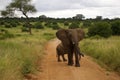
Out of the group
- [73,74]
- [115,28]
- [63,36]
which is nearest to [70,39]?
[63,36]

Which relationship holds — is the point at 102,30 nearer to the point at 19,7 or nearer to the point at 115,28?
the point at 115,28

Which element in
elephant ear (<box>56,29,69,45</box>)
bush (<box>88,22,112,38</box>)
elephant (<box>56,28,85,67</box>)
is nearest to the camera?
elephant (<box>56,28,85,67</box>)

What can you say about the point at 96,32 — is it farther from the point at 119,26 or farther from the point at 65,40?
the point at 65,40

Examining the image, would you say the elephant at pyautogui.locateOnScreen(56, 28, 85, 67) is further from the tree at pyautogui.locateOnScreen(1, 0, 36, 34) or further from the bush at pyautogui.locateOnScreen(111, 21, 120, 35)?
the tree at pyautogui.locateOnScreen(1, 0, 36, 34)

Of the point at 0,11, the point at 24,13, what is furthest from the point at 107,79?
the point at 0,11

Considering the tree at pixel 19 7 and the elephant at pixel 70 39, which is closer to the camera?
the elephant at pixel 70 39

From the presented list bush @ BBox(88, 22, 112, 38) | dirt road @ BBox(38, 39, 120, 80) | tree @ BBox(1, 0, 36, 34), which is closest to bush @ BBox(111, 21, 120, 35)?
bush @ BBox(88, 22, 112, 38)

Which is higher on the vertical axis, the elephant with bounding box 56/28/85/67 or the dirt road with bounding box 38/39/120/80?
the elephant with bounding box 56/28/85/67

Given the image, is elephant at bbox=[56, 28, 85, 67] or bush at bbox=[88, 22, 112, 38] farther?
bush at bbox=[88, 22, 112, 38]

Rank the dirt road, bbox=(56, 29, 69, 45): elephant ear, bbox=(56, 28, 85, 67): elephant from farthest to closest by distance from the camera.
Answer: bbox=(56, 29, 69, 45): elephant ear → bbox=(56, 28, 85, 67): elephant → the dirt road

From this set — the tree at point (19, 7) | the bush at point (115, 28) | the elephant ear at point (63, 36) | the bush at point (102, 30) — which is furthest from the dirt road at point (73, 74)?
the tree at point (19, 7)

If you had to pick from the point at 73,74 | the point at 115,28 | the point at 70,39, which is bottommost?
the point at 115,28

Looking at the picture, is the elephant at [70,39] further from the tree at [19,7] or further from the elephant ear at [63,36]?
the tree at [19,7]

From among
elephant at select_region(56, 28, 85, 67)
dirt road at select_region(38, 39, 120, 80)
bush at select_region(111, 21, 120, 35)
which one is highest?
elephant at select_region(56, 28, 85, 67)
